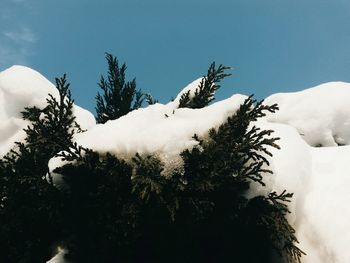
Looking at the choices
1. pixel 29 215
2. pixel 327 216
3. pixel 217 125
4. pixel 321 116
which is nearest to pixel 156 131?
pixel 217 125

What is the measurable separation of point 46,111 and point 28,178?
70cm

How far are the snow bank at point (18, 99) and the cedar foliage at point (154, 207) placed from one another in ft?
3.93

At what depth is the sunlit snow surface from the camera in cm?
305

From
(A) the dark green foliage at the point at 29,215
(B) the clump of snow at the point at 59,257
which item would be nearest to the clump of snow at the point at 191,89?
(A) the dark green foliage at the point at 29,215

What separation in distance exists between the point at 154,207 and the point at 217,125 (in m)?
0.90

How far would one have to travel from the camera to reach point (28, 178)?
10.2 ft

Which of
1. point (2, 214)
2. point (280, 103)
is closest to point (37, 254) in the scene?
point (2, 214)

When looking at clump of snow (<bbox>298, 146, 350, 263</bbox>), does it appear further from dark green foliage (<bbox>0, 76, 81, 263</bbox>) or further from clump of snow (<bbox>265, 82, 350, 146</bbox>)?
dark green foliage (<bbox>0, 76, 81, 263</bbox>)

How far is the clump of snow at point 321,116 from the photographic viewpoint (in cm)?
610

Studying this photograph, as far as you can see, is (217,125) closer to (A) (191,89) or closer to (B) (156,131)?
(B) (156,131)

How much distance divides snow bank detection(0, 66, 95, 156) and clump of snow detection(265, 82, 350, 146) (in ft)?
10.7

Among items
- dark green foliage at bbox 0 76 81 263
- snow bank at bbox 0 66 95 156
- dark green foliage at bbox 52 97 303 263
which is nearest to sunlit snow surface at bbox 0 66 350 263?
snow bank at bbox 0 66 95 156

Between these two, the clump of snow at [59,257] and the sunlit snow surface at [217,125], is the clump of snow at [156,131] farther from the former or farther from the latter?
the clump of snow at [59,257]

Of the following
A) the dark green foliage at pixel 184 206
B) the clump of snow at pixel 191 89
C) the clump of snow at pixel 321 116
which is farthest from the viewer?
the clump of snow at pixel 321 116
